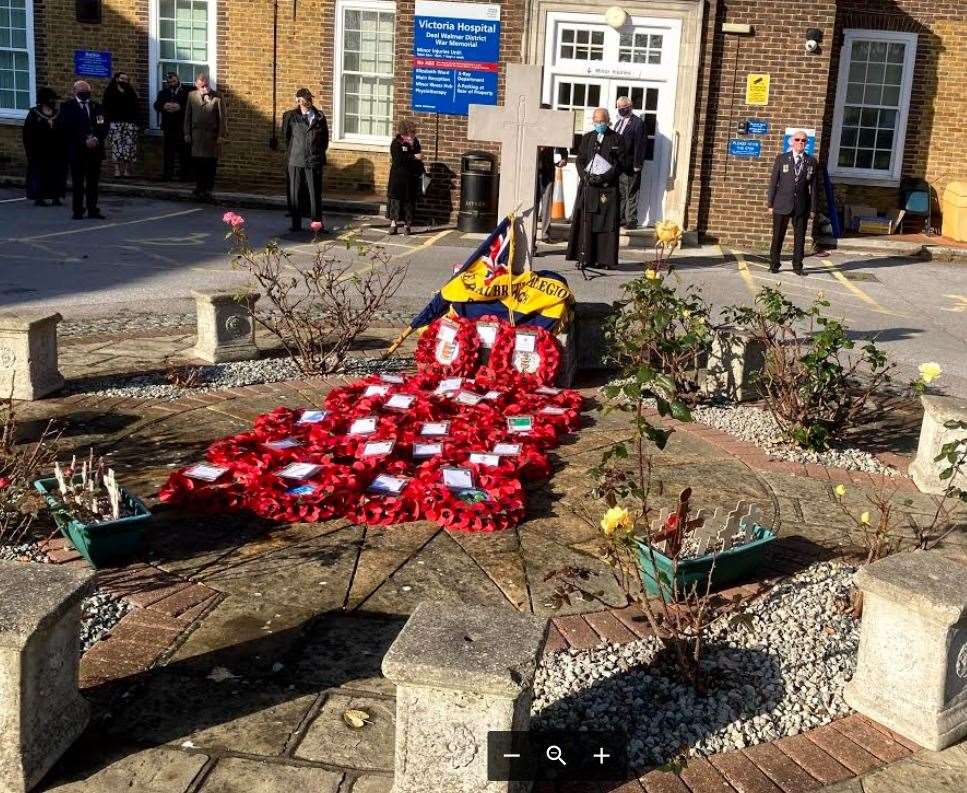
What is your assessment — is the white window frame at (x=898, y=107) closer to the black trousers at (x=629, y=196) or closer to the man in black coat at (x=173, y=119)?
the black trousers at (x=629, y=196)

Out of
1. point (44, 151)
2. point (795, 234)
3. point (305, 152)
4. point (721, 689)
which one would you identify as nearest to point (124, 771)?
point (721, 689)

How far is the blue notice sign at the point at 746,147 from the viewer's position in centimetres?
1753

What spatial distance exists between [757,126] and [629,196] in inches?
81.3

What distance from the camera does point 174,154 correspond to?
21.1 metres

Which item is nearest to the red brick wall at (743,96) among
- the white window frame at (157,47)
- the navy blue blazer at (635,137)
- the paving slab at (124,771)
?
the navy blue blazer at (635,137)

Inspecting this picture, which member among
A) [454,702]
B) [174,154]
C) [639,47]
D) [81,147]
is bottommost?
[454,702]

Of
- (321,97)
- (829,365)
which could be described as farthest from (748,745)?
(321,97)

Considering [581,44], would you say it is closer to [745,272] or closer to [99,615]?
[745,272]

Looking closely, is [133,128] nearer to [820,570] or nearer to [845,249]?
[845,249]

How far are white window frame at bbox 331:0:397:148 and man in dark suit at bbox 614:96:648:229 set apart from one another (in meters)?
4.71

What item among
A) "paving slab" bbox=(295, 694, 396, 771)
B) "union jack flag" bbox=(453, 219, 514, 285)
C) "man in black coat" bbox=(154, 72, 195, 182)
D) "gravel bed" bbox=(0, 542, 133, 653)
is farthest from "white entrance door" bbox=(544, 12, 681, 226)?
"paving slab" bbox=(295, 694, 396, 771)

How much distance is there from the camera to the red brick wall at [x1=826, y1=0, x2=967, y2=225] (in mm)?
18922

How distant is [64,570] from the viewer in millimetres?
4543

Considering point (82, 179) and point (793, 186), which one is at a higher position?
point (793, 186)
